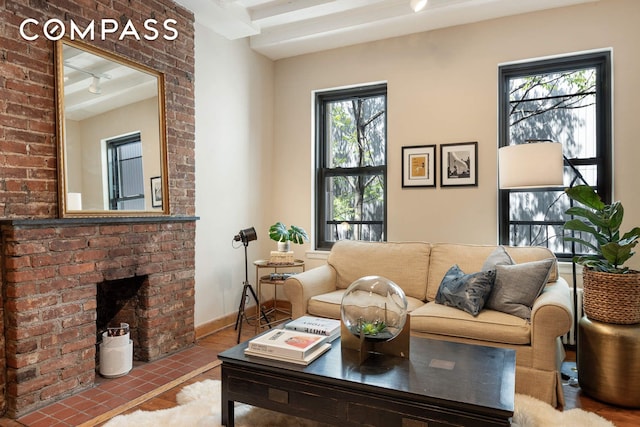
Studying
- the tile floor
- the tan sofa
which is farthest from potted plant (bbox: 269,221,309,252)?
the tile floor

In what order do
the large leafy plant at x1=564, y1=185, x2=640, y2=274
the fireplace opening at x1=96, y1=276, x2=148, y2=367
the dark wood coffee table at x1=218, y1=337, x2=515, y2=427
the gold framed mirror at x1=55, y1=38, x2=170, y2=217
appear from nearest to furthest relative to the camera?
the dark wood coffee table at x1=218, y1=337, x2=515, y2=427 < the large leafy plant at x1=564, y1=185, x2=640, y2=274 < the gold framed mirror at x1=55, y1=38, x2=170, y2=217 < the fireplace opening at x1=96, y1=276, x2=148, y2=367

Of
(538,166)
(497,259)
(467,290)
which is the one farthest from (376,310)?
(538,166)

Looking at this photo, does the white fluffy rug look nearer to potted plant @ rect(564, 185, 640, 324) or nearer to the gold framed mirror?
potted plant @ rect(564, 185, 640, 324)

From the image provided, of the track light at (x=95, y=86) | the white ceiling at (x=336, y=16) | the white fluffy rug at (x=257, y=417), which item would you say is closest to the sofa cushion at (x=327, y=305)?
the white fluffy rug at (x=257, y=417)

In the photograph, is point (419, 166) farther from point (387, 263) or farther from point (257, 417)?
point (257, 417)

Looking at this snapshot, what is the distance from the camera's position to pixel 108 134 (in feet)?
9.61

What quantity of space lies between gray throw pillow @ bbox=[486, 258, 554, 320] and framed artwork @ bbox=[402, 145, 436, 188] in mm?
1363

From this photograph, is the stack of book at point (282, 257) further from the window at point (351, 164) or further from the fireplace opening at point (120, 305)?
the fireplace opening at point (120, 305)

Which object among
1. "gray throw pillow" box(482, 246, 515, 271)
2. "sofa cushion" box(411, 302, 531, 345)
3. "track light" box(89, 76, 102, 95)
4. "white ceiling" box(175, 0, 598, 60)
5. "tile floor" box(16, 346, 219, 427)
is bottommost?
"tile floor" box(16, 346, 219, 427)

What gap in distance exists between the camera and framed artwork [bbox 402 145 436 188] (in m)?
3.92

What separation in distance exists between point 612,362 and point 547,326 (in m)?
0.44

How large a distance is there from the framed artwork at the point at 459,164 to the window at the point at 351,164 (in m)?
0.63

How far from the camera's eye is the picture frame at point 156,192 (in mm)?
3174

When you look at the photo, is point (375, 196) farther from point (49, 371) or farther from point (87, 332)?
point (49, 371)
